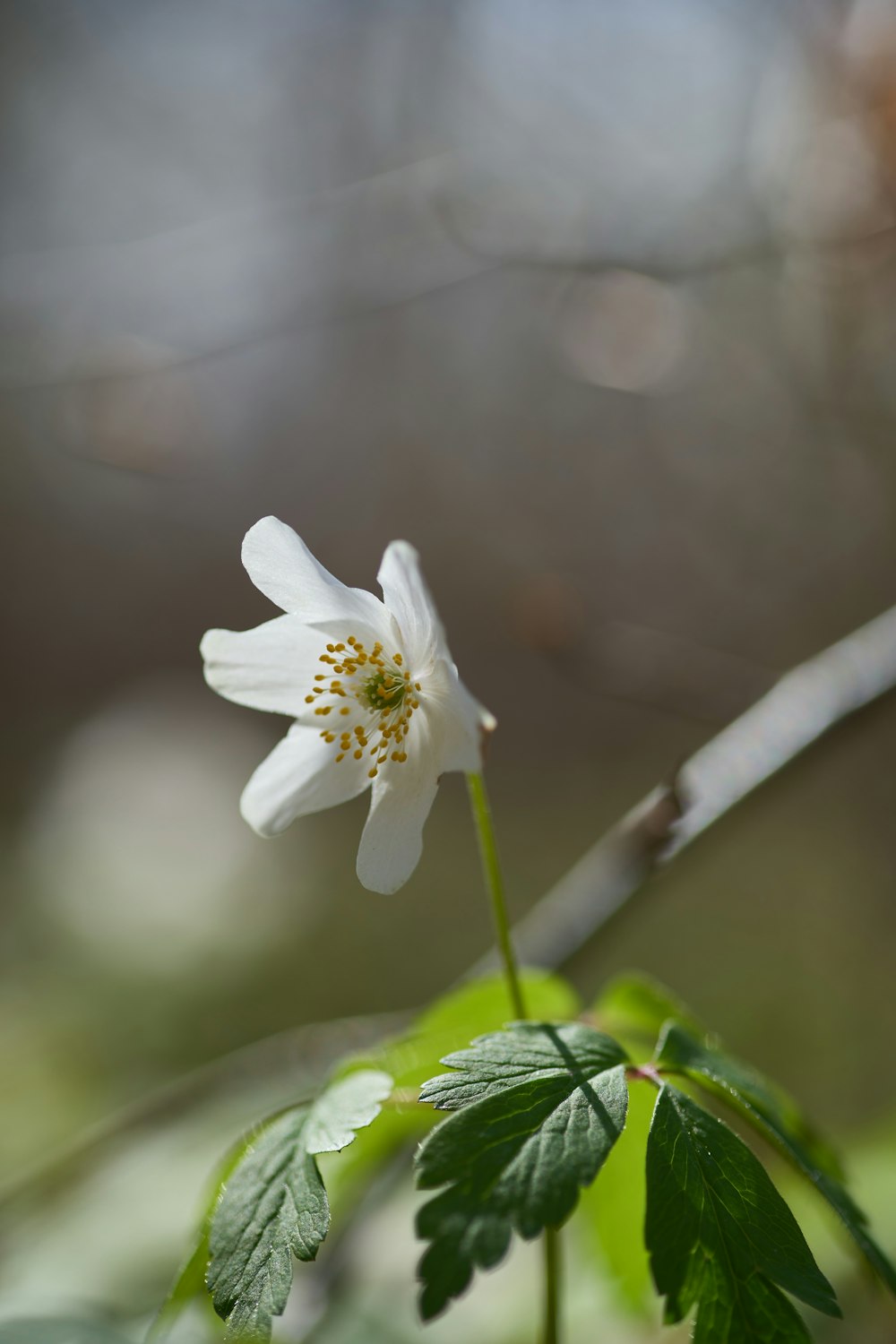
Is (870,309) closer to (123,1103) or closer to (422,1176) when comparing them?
(422,1176)

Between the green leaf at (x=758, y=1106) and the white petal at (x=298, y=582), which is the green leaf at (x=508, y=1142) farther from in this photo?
the white petal at (x=298, y=582)

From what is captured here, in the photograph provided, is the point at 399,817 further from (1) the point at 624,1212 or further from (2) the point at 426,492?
(2) the point at 426,492

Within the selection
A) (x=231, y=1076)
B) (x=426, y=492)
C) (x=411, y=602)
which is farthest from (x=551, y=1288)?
(x=426, y=492)

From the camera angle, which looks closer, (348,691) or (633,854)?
(348,691)

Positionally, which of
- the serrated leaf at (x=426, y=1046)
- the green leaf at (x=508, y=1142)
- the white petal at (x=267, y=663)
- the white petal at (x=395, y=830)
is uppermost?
the white petal at (x=267, y=663)

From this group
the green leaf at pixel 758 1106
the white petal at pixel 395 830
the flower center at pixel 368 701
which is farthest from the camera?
the flower center at pixel 368 701

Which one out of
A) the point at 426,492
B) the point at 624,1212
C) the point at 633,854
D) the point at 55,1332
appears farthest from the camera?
the point at 426,492

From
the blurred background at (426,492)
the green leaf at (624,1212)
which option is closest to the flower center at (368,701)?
the green leaf at (624,1212)
